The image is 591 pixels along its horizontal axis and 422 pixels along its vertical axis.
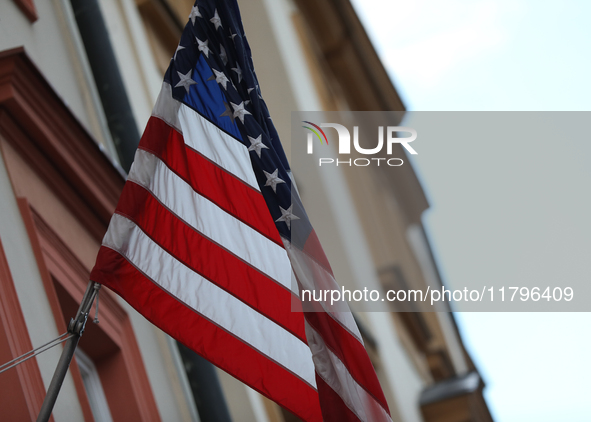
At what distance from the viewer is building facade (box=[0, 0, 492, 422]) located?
4363 mm

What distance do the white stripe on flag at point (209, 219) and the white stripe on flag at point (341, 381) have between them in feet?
1.13

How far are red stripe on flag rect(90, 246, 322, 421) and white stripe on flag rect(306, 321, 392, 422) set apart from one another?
0.17m

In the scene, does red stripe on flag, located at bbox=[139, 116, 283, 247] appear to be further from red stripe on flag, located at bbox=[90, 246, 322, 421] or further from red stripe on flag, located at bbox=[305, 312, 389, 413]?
red stripe on flag, located at bbox=[90, 246, 322, 421]

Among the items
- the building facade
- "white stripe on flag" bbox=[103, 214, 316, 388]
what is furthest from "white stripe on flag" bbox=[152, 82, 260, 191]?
the building facade

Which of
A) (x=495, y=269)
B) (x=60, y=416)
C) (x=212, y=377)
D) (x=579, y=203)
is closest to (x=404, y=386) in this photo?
(x=495, y=269)

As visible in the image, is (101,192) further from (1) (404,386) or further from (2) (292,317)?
(1) (404,386)

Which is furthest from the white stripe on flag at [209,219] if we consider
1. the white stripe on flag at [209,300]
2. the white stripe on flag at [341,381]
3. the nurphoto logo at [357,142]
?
the nurphoto logo at [357,142]

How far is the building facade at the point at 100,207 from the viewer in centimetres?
436

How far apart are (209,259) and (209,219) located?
8.6 inches

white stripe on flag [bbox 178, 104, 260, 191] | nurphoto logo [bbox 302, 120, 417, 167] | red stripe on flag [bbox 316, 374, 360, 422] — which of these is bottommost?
red stripe on flag [bbox 316, 374, 360, 422]

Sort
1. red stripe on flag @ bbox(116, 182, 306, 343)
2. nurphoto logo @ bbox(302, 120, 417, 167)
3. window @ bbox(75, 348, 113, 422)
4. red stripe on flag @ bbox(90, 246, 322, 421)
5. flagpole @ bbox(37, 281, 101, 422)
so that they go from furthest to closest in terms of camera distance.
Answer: nurphoto logo @ bbox(302, 120, 417, 167) → window @ bbox(75, 348, 113, 422) → red stripe on flag @ bbox(116, 182, 306, 343) → red stripe on flag @ bbox(90, 246, 322, 421) → flagpole @ bbox(37, 281, 101, 422)

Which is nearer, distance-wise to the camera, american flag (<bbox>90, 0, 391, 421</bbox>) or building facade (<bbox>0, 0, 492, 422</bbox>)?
american flag (<bbox>90, 0, 391, 421</bbox>)

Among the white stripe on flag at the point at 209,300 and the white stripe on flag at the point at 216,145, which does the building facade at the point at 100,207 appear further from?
the white stripe on flag at the point at 216,145

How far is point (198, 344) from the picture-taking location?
3.51 m
